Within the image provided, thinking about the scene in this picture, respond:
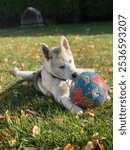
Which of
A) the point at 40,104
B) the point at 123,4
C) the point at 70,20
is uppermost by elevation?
the point at 123,4

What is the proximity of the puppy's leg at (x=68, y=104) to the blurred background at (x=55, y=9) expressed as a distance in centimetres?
1546

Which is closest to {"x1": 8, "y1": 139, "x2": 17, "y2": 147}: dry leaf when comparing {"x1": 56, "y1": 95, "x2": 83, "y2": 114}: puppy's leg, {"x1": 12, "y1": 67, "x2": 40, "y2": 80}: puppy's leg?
{"x1": 56, "y1": 95, "x2": 83, "y2": 114}: puppy's leg

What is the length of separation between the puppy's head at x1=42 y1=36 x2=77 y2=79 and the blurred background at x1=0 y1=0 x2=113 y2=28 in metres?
15.2

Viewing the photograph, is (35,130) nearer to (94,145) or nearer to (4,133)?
(4,133)

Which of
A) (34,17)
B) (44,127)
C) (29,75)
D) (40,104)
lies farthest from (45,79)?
(34,17)

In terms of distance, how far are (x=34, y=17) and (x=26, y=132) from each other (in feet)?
54.2

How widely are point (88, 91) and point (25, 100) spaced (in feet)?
3.24

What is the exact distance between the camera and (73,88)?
14.5 ft

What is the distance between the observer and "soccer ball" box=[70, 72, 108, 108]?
429 cm

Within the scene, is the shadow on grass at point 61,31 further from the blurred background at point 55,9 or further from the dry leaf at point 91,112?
the dry leaf at point 91,112

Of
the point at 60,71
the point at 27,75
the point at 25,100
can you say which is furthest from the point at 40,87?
the point at 60,71

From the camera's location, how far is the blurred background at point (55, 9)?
19.7m

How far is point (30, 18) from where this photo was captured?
65.5 feet

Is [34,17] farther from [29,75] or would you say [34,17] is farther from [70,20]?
[29,75]
